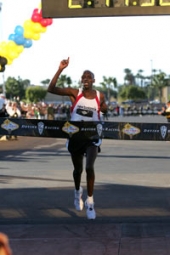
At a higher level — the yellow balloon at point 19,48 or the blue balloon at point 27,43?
the blue balloon at point 27,43

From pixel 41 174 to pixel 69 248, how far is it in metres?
5.67

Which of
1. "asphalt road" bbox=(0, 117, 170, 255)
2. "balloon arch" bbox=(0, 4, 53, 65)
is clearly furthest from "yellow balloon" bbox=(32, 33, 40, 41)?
"asphalt road" bbox=(0, 117, 170, 255)

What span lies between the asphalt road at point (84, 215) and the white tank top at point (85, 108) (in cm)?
115

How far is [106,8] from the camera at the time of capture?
8.02m

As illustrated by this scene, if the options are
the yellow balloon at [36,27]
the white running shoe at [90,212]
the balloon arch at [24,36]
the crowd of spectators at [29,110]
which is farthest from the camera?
the crowd of spectators at [29,110]

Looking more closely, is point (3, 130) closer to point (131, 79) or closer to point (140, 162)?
point (140, 162)

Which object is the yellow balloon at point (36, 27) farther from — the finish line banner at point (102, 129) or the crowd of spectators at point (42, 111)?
the finish line banner at point (102, 129)

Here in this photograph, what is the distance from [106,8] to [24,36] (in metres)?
14.4

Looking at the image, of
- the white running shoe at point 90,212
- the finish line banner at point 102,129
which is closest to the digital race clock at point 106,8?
the finish line banner at point 102,129

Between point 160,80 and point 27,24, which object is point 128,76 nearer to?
point 160,80

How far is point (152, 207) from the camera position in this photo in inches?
284

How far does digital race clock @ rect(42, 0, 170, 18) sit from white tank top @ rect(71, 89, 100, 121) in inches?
66.6

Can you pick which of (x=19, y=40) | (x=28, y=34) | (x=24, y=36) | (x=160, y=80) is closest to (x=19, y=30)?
(x=24, y=36)

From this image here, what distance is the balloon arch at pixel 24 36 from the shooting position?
20.8 m
